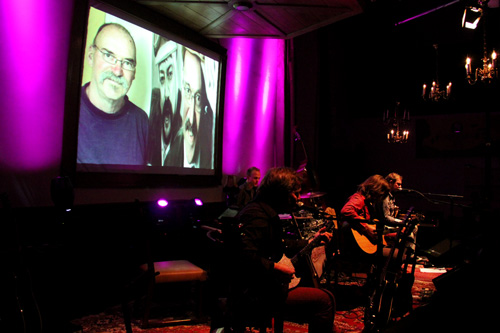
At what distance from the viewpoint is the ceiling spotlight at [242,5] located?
13.6 ft

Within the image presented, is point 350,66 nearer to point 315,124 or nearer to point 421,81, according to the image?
point 421,81

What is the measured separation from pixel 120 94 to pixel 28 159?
1163 mm

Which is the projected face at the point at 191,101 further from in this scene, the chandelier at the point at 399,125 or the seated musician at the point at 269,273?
the chandelier at the point at 399,125

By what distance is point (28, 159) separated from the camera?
3.38 m

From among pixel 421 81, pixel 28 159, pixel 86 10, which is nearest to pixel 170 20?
pixel 86 10

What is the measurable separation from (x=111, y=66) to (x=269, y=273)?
2.92m

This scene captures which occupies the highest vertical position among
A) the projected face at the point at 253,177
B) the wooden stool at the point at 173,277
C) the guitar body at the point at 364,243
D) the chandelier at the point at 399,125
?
the chandelier at the point at 399,125

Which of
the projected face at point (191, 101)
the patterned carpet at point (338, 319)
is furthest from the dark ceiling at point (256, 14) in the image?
the patterned carpet at point (338, 319)

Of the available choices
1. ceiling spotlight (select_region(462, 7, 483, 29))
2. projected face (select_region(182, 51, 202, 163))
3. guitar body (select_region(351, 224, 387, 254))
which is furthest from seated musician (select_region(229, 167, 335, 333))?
ceiling spotlight (select_region(462, 7, 483, 29))

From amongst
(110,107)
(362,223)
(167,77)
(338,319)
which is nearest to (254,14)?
(167,77)

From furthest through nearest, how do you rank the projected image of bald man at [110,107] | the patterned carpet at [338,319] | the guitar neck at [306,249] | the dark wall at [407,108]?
1. the dark wall at [407,108]
2. the projected image of bald man at [110,107]
3. the patterned carpet at [338,319]
4. the guitar neck at [306,249]

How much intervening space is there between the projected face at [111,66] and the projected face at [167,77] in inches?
17.4

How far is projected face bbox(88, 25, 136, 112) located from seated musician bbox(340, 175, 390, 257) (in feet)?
9.14

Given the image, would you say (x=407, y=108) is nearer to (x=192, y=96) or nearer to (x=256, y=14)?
(x=256, y=14)
